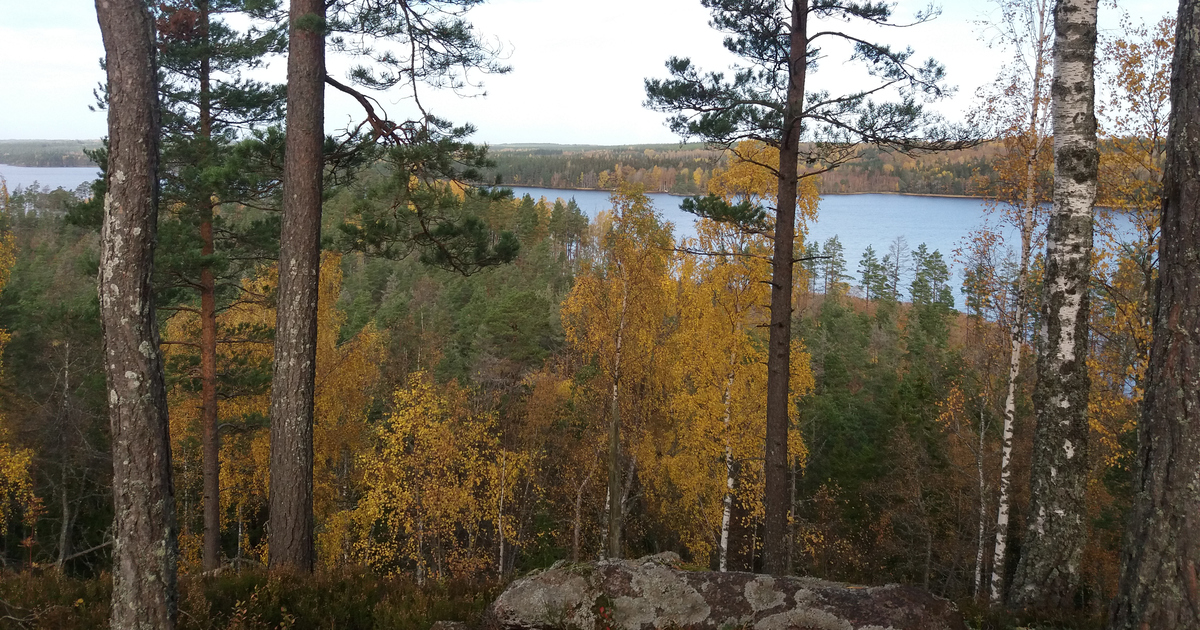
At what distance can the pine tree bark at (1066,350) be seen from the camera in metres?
5.16

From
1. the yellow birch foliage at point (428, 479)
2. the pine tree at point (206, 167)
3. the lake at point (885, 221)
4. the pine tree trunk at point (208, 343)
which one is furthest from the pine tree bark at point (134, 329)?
the lake at point (885, 221)

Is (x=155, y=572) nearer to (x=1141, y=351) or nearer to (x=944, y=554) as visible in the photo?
(x=1141, y=351)

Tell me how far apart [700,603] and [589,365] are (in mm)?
16123

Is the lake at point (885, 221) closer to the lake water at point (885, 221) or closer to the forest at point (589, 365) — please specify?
the lake water at point (885, 221)

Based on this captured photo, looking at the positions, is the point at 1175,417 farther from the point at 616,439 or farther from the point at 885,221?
the point at 885,221

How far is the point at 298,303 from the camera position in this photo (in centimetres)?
595

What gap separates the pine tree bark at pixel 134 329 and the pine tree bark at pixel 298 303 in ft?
5.94

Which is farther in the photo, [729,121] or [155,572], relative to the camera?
[729,121]

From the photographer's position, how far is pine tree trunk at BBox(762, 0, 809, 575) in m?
7.37

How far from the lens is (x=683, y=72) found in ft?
24.5

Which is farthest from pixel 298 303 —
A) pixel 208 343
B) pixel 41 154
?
pixel 41 154

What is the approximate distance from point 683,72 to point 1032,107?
709cm

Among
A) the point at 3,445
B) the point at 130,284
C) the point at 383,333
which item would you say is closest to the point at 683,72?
the point at 130,284

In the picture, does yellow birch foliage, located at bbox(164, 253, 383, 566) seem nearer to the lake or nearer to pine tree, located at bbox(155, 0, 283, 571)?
pine tree, located at bbox(155, 0, 283, 571)
